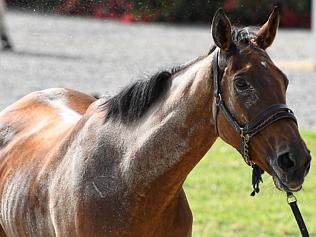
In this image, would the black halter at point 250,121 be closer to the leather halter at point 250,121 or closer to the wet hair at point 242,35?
the leather halter at point 250,121

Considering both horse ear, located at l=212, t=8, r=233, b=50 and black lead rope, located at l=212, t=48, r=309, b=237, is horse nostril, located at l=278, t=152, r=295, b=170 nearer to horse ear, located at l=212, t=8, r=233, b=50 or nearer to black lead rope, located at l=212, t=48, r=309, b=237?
black lead rope, located at l=212, t=48, r=309, b=237

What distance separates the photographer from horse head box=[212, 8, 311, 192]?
4145mm

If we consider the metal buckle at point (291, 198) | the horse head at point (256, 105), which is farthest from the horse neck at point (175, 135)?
the metal buckle at point (291, 198)

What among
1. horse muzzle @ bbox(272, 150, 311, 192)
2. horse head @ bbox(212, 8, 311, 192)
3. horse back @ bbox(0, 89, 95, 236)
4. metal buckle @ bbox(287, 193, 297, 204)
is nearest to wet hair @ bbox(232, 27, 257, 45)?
horse head @ bbox(212, 8, 311, 192)

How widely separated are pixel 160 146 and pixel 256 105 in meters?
0.63

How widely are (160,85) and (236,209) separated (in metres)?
4.37

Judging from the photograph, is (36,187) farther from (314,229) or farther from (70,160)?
(314,229)

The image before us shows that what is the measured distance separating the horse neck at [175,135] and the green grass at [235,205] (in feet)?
9.82

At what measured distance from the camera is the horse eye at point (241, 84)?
4281 millimetres

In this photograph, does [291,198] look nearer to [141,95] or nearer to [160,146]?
[160,146]

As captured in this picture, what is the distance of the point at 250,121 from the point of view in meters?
4.27

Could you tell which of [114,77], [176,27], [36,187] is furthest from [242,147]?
[176,27]

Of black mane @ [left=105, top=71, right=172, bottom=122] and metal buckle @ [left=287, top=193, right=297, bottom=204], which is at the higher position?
black mane @ [left=105, top=71, right=172, bottom=122]

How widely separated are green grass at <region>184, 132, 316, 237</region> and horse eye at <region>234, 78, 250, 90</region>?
3.38 metres
